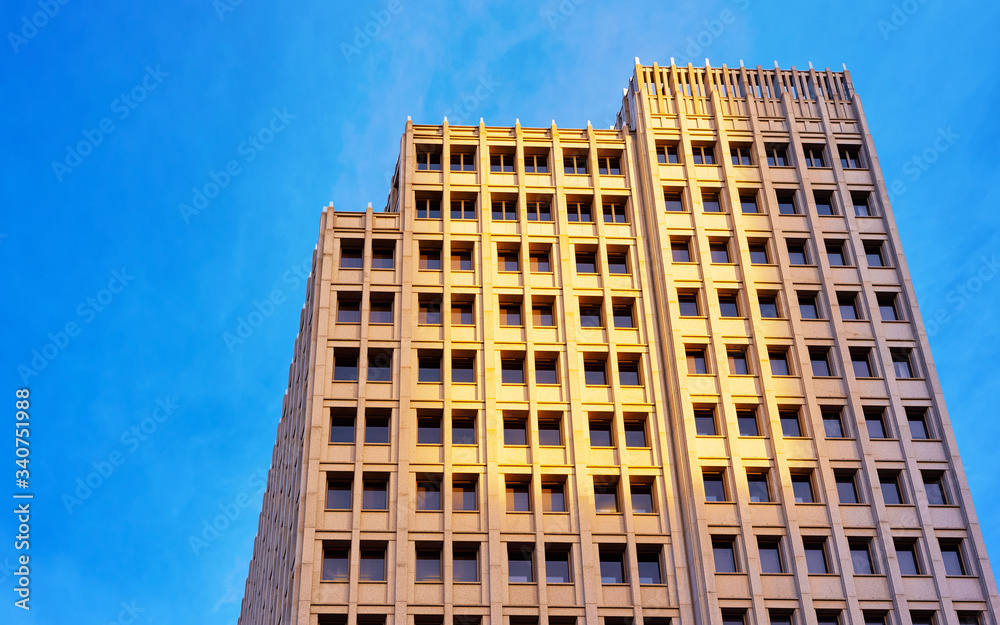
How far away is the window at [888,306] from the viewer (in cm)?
7038

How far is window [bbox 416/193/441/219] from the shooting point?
72.7 metres

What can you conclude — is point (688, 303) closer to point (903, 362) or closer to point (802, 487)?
point (802, 487)

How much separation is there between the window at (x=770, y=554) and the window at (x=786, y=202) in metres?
23.4

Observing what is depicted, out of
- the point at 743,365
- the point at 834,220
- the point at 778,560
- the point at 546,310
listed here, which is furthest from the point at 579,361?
the point at 834,220

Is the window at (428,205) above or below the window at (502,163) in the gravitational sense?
below

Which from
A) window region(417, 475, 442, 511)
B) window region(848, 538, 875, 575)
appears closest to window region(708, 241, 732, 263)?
window region(848, 538, 875, 575)

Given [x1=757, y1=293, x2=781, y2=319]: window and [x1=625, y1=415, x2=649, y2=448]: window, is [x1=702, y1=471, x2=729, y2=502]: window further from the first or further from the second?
[x1=757, y1=293, x2=781, y2=319]: window

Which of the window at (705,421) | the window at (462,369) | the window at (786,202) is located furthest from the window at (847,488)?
the window at (462,369)

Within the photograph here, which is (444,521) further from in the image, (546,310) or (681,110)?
(681,110)

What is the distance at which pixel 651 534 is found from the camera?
60.9 metres

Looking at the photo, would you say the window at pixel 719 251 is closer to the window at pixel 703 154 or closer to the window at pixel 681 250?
the window at pixel 681 250

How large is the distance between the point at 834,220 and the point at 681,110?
13.1 meters

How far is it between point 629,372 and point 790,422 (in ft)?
33.0

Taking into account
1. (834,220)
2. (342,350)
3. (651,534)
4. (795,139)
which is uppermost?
(795,139)
